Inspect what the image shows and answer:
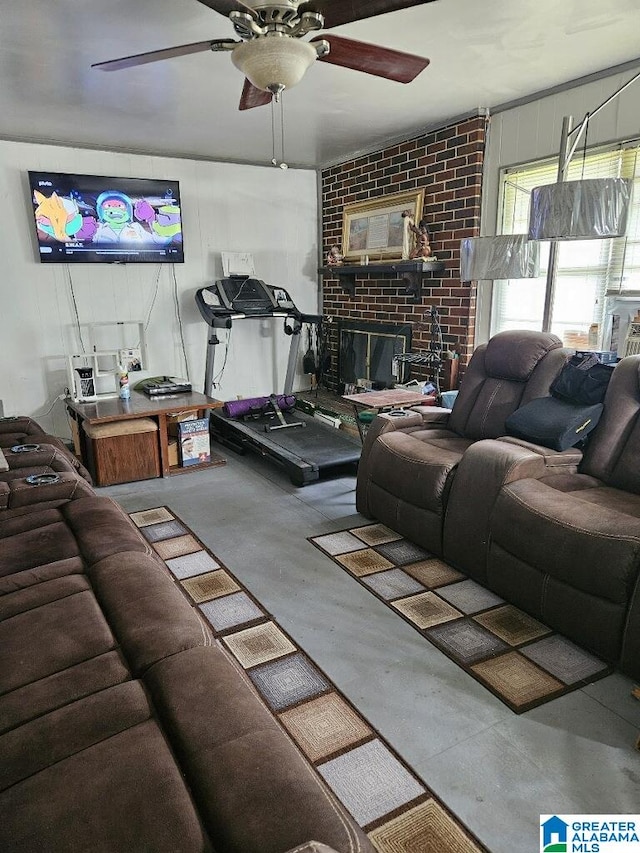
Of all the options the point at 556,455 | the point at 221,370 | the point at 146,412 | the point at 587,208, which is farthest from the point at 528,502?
the point at 221,370

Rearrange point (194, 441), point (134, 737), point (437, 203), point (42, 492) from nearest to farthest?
point (134, 737)
point (42, 492)
point (194, 441)
point (437, 203)

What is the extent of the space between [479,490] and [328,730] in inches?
49.7

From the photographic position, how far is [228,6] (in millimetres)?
1816

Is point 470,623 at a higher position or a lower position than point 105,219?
lower

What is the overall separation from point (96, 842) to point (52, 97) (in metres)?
4.13

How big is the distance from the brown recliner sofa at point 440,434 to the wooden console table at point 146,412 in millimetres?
1567

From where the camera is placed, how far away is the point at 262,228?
19.2ft

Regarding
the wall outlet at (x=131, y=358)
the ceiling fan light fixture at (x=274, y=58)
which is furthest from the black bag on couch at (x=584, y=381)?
the wall outlet at (x=131, y=358)

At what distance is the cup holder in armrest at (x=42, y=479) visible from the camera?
8.60 ft

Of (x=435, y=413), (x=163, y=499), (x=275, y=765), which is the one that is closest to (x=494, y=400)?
(x=435, y=413)

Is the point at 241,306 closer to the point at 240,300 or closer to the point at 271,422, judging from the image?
the point at 240,300

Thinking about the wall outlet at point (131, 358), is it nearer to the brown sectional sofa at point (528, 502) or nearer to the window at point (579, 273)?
the brown sectional sofa at point (528, 502)

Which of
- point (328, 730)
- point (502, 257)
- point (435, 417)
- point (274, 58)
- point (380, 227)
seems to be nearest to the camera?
point (328, 730)

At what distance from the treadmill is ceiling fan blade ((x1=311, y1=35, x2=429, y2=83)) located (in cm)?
237
